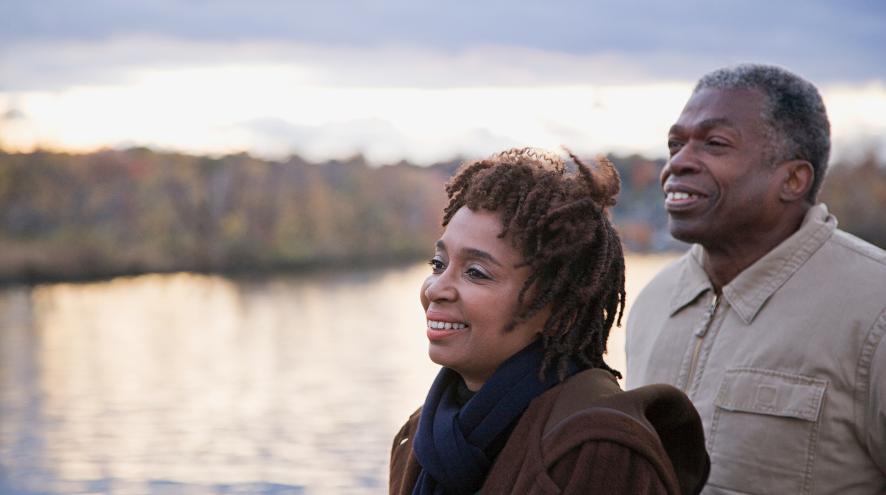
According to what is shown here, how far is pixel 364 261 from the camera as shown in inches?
1711

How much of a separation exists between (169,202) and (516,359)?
133 ft

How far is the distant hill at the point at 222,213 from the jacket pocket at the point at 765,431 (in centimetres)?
3095

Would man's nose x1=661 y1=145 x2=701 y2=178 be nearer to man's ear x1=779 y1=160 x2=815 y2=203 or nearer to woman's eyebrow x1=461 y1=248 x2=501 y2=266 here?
man's ear x1=779 y1=160 x2=815 y2=203

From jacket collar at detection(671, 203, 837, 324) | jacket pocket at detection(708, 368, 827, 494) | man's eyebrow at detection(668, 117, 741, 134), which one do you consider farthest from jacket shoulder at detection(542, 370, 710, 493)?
man's eyebrow at detection(668, 117, 741, 134)

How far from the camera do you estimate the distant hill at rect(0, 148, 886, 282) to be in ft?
121

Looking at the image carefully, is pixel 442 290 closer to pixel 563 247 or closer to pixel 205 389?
pixel 563 247

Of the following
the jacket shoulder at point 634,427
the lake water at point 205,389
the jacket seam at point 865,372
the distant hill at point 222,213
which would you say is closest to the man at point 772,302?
the jacket seam at point 865,372

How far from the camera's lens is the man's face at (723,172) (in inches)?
119

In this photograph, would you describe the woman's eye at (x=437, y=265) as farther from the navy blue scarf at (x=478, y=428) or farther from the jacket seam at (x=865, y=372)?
the jacket seam at (x=865, y=372)

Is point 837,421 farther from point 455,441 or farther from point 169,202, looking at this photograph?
point 169,202

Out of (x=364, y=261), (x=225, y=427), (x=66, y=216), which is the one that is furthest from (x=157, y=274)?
(x=225, y=427)

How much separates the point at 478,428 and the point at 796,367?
3.27 ft

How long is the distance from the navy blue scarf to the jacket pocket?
31.3 inches

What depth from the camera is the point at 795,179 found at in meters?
3.06
